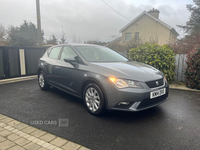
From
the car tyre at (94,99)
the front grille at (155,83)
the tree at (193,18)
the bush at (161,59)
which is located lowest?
the car tyre at (94,99)

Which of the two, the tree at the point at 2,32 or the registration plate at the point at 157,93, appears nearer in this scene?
the registration plate at the point at 157,93

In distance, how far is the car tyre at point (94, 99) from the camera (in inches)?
125

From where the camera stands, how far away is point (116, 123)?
10.2ft

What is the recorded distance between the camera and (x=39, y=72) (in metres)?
5.70

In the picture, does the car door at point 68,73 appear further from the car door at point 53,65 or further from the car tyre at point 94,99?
the car tyre at point 94,99

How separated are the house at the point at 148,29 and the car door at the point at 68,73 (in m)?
16.7

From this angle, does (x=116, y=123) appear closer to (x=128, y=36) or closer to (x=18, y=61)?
(x=18, y=61)

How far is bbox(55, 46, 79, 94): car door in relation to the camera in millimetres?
3875

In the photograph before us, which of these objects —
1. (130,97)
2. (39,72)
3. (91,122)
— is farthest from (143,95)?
(39,72)

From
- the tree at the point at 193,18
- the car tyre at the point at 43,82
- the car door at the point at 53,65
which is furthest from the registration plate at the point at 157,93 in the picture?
the tree at the point at 193,18

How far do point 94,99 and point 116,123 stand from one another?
2.23 ft

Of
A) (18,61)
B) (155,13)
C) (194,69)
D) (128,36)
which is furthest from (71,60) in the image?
(155,13)

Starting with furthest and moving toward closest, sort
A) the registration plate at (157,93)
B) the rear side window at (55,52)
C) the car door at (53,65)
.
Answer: the rear side window at (55,52) < the car door at (53,65) < the registration plate at (157,93)
